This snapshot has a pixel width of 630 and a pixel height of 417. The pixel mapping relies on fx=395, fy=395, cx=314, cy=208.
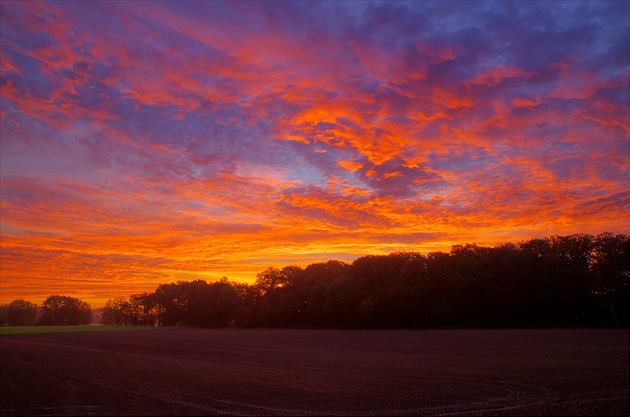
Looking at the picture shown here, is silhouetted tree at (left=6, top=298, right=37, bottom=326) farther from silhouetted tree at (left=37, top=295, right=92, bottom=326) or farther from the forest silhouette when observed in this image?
the forest silhouette

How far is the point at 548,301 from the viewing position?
65.2 metres

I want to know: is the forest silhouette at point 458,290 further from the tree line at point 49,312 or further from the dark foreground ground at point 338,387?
the tree line at point 49,312

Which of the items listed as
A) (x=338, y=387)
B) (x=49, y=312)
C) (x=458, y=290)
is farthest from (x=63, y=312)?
(x=338, y=387)

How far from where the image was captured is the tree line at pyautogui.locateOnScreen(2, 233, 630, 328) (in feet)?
201

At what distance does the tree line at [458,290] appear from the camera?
61250 mm

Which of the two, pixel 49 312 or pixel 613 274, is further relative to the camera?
pixel 49 312

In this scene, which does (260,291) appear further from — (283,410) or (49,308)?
(283,410)

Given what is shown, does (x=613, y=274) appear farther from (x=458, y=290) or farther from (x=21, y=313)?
(x=21, y=313)

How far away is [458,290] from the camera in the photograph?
7988cm

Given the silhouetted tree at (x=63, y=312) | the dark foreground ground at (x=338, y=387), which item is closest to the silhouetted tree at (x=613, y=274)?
the dark foreground ground at (x=338, y=387)

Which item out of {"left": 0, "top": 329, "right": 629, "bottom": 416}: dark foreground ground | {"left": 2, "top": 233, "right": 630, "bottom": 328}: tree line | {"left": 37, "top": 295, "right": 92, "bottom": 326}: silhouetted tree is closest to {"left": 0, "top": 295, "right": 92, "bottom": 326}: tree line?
{"left": 37, "top": 295, "right": 92, "bottom": 326}: silhouetted tree

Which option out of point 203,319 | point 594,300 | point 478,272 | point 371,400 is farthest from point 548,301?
point 203,319

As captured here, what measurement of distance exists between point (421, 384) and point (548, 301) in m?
59.2

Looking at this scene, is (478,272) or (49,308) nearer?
(478,272)
